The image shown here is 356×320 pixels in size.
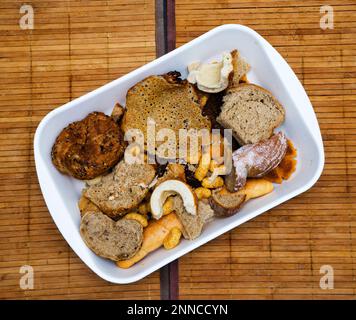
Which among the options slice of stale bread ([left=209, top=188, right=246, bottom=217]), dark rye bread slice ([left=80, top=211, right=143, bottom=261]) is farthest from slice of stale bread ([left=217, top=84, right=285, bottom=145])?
dark rye bread slice ([left=80, top=211, right=143, bottom=261])

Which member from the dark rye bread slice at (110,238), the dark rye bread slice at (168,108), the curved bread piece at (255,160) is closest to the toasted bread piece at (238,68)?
the dark rye bread slice at (168,108)

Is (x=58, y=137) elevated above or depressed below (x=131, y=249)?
above

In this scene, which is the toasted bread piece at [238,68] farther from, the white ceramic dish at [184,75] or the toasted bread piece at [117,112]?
the toasted bread piece at [117,112]

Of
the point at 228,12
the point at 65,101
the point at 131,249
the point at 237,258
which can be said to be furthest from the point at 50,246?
the point at 228,12

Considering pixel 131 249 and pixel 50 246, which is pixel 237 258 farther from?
pixel 50 246

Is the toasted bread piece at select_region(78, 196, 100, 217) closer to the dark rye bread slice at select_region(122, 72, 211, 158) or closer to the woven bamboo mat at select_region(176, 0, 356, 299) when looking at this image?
the dark rye bread slice at select_region(122, 72, 211, 158)
